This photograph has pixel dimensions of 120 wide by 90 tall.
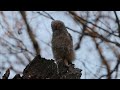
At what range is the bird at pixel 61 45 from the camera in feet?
14.7

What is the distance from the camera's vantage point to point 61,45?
14.7ft

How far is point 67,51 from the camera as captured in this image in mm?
4492

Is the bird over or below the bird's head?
below

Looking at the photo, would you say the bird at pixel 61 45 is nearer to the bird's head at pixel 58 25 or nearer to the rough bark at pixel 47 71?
the bird's head at pixel 58 25

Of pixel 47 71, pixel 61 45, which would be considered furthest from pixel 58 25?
pixel 47 71

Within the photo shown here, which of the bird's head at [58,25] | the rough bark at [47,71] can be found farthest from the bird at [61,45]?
the rough bark at [47,71]

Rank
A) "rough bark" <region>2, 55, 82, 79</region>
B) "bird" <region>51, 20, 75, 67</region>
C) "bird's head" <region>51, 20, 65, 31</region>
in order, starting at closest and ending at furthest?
1. "rough bark" <region>2, 55, 82, 79</region>
2. "bird" <region>51, 20, 75, 67</region>
3. "bird's head" <region>51, 20, 65, 31</region>

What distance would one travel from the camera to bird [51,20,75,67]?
14.7 feet

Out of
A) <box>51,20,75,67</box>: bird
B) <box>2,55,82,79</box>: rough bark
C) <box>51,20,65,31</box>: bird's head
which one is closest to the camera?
<box>2,55,82,79</box>: rough bark

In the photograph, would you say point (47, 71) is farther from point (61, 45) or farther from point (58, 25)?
point (58, 25)

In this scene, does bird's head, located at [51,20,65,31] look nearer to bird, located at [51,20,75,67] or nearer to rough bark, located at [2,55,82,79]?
bird, located at [51,20,75,67]

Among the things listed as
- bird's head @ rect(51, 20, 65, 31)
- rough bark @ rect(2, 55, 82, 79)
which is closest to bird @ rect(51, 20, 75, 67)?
bird's head @ rect(51, 20, 65, 31)
